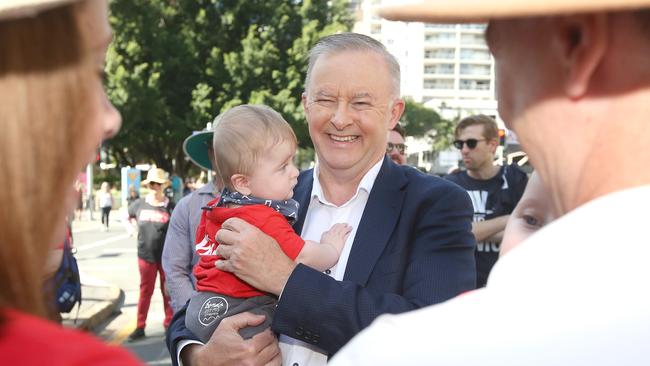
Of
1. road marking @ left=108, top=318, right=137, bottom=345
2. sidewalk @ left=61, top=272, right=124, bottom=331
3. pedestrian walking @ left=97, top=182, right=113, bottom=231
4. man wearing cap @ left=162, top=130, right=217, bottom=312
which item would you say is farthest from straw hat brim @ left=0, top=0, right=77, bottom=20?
pedestrian walking @ left=97, top=182, right=113, bottom=231

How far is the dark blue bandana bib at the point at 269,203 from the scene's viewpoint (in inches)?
101

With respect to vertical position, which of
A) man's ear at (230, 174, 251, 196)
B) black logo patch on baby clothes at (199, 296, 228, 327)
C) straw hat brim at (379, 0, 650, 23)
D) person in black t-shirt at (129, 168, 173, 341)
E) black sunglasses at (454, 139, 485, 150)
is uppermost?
straw hat brim at (379, 0, 650, 23)

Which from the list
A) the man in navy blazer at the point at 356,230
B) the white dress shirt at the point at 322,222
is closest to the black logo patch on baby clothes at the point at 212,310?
the man in navy blazer at the point at 356,230

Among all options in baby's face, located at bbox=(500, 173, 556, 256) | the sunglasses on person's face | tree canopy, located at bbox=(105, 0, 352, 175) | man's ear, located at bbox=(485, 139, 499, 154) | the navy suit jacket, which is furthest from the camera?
tree canopy, located at bbox=(105, 0, 352, 175)

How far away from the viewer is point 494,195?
598 cm

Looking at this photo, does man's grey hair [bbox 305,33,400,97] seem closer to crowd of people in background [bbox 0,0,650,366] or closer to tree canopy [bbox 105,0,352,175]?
crowd of people in background [bbox 0,0,650,366]

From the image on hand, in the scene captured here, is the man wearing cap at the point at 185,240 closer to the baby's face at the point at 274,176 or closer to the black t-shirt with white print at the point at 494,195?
the black t-shirt with white print at the point at 494,195

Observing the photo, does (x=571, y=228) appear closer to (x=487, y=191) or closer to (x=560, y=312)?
(x=560, y=312)

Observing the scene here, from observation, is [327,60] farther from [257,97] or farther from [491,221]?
[257,97]

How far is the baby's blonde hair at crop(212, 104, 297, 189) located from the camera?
103 inches

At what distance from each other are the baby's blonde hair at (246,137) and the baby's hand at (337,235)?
0.41 meters

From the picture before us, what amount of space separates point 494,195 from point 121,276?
9.21 m

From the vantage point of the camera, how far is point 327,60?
2.62 meters

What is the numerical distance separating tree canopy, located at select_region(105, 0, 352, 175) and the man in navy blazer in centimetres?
2902
